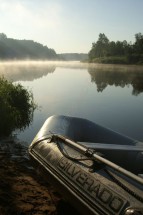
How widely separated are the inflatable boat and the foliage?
3465mm

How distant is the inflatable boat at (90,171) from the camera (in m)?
4.04

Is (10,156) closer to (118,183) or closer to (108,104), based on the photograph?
(118,183)

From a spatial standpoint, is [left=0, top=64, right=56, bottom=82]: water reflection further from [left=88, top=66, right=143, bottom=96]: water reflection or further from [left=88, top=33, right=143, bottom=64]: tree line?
[left=88, top=33, right=143, bottom=64]: tree line

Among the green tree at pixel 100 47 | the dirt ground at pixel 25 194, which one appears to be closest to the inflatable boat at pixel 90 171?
the dirt ground at pixel 25 194

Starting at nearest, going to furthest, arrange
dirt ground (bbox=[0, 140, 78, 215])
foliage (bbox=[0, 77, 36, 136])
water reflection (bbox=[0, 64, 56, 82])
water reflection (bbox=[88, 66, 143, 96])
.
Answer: dirt ground (bbox=[0, 140, 78, 215]) < foliage (bbox=[0, 77, 36, 136]) < water reflection (bbox=[88, 66, 143, 96]) < water reflection (bbox=[0, 64, 56, 82])

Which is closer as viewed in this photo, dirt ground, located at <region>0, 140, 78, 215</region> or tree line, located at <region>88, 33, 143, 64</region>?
dirt ground, located at <region>0, 140, 78, 215</region>

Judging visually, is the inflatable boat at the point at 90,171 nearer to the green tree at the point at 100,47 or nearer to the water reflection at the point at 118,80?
the water reflection at the point at 118,80

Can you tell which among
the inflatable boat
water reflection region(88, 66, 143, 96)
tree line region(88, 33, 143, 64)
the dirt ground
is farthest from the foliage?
tree line region(88, 33, 143, 64)

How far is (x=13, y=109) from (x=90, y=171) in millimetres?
7491

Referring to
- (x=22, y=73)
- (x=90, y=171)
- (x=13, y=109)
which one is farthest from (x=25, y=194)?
(x=22, y=73)

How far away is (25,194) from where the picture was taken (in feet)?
19.0

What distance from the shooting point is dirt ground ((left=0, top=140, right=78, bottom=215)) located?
530 cm

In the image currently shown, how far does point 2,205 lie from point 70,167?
1.36 m

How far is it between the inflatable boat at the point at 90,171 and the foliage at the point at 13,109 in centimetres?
347
